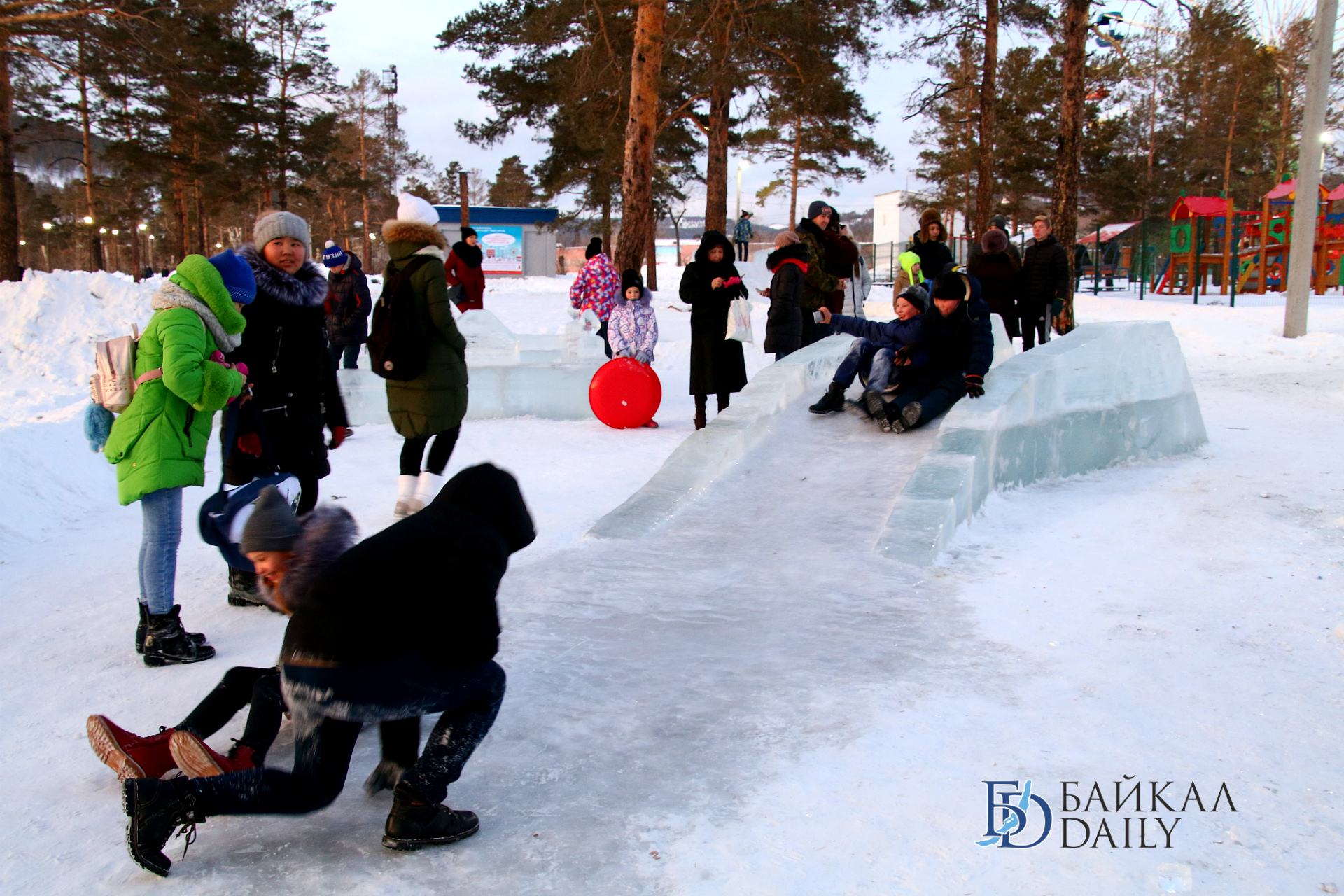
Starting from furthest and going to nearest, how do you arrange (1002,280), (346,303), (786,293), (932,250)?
1. (1002,280)
2. (932,250)
3. (346,303)
4. (786,293)

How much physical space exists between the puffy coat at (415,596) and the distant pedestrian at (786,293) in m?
5.99

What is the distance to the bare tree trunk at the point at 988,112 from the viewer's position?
1956 cm

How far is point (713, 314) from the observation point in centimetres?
796

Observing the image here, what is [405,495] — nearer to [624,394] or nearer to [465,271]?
[624,394]

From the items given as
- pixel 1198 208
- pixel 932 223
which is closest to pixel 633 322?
pixel 932 223

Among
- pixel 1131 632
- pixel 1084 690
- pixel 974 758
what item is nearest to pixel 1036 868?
pixel 974 758

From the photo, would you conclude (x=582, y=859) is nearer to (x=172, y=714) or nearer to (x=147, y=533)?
(x=172, y=714)

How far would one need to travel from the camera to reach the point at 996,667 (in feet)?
11.2

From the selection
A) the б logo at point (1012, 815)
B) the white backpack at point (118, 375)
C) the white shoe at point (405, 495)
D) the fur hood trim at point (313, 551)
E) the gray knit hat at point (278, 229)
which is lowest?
the б logo at point (1012, 815)

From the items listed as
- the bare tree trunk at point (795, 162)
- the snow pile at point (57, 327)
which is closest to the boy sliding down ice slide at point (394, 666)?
the snow pile at point (57, 327)

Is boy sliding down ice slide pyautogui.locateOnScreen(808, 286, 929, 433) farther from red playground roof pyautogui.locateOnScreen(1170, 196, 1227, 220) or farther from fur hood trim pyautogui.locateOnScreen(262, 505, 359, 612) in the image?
red playground roof pyautogui.locateOnScreen(1170, 196, 1227, 220)

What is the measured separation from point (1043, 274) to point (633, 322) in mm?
4568

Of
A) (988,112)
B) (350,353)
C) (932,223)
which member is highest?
(988,112)

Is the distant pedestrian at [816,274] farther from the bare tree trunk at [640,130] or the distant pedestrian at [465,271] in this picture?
the bare tree trunk at [640,130]
